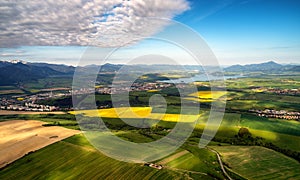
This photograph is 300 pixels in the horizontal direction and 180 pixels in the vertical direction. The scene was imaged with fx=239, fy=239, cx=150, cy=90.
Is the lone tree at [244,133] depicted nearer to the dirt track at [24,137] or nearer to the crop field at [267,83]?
the dirt track at [24,137]

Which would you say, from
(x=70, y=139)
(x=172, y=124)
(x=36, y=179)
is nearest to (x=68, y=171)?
(x=36, y=179)

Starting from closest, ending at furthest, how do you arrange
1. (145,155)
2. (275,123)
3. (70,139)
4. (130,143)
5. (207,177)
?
1. (207,177)
2. (145,155)
3. (130,143)
4. (70,139)
5. (275,123)

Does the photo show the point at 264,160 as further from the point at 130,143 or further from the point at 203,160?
the point at 130,143

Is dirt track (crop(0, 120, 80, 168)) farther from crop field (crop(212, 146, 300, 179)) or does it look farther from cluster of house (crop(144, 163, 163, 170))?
crop field (crop(212, 146, 300, 179))

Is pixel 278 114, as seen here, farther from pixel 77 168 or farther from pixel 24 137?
pixel 24 137

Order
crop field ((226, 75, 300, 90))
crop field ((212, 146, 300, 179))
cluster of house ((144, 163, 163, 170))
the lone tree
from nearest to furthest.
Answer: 1. crop field ((212, 146, 300, 179))
2. cluster of house ((144, 163, 163, 170))
3. the lone tree
4. crop field ((226, 75, 300, 90))

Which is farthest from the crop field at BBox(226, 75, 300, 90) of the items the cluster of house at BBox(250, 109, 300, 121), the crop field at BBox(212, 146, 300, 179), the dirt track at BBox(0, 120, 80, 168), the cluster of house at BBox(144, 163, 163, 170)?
the cluster of house at BBox(144, 163, 163, 170)
